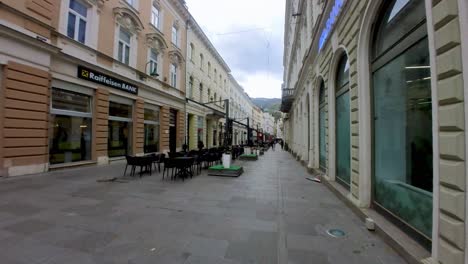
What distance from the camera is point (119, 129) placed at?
12.6 meters

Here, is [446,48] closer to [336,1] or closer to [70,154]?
[336,1]

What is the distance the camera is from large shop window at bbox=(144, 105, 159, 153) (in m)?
14.8

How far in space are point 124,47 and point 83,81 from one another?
3.84 meters

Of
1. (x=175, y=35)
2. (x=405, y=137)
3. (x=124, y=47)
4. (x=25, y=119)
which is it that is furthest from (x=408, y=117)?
(x=175, y=35)

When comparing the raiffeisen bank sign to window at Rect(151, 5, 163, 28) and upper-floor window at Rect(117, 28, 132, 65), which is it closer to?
upper-floor window at Rect(117, 28, 132, 65)

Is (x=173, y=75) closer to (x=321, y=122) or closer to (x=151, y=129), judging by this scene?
(x=151, y=129)

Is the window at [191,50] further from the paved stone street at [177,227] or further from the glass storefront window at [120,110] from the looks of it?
the paved stone street at [177,227]

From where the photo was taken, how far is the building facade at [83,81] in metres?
7.36

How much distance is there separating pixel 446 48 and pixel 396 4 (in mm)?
2082

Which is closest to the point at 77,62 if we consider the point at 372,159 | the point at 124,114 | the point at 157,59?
the point at 124,114

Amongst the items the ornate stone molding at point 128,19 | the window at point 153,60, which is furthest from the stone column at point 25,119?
the window at point 153,60

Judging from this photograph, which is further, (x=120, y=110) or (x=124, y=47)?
(x=124, y=47)

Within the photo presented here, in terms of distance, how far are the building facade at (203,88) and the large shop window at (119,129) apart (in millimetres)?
5802

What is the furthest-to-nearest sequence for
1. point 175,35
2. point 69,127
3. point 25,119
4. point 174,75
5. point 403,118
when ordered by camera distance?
1. point 175,35
2. point 174,75
3. point 69,127
4. point 25,119
5. point 403,118
